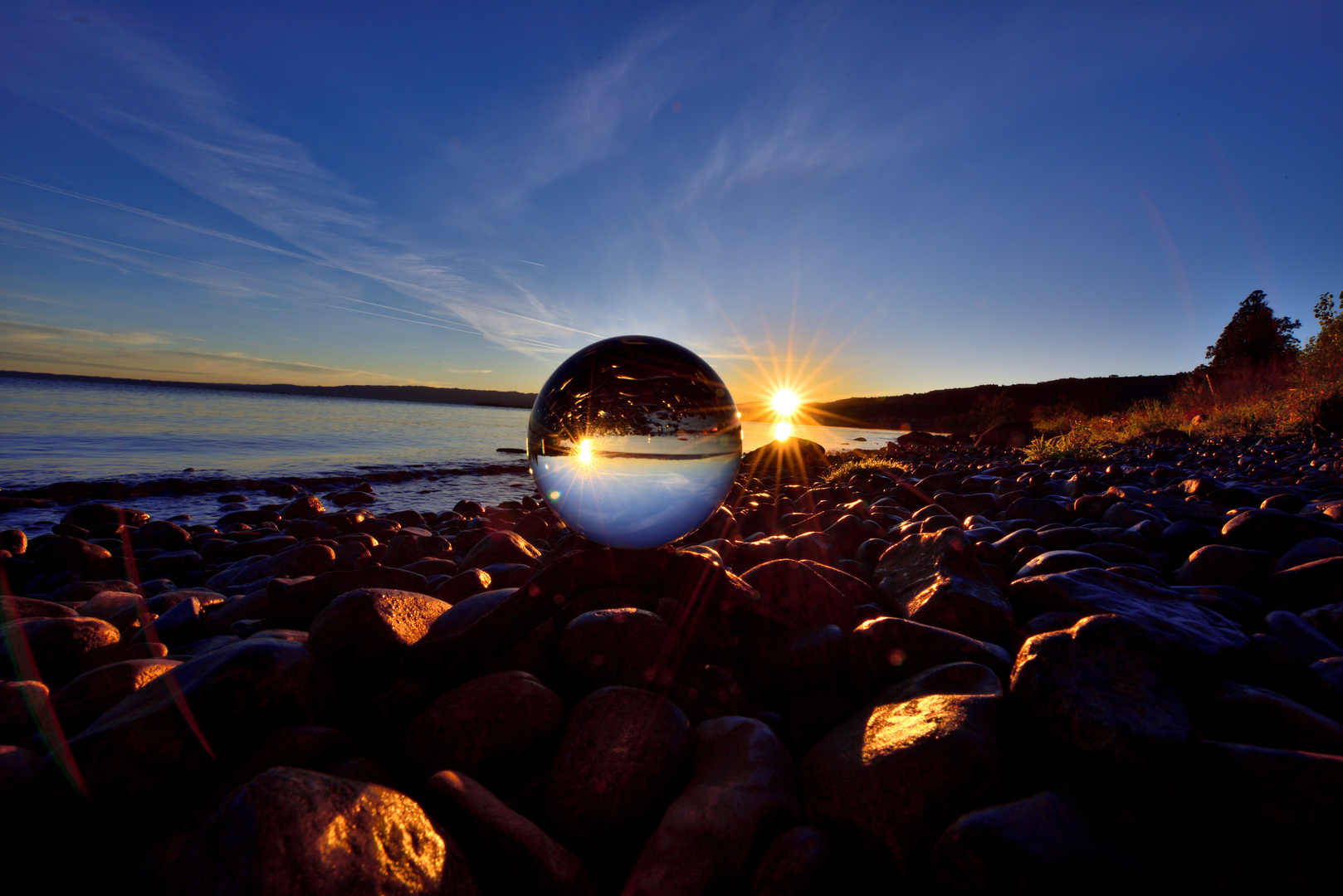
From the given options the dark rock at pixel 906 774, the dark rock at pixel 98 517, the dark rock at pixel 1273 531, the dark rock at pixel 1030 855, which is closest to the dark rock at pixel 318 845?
the dark rock at pixel 906 774

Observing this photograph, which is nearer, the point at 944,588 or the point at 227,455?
the point at 944,588

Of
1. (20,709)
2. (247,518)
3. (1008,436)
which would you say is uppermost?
(1008,436)

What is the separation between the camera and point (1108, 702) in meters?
1.52

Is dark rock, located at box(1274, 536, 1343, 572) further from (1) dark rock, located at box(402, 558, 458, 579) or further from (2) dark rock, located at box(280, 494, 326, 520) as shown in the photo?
(2) dark rock, located at box(280, 494, 326, 520)

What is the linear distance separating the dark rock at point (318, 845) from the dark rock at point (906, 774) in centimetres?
105

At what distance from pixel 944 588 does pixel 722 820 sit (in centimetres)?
174

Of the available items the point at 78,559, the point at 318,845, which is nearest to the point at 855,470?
the point at 318,845

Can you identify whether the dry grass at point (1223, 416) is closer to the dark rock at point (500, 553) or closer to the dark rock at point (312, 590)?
the dark rock at point (500, 553)

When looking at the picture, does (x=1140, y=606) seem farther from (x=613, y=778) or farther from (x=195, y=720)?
(x=195, y=720)

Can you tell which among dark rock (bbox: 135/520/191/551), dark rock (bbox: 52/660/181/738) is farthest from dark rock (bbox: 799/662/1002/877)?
dark rock (bbox: 135/520/191/551)

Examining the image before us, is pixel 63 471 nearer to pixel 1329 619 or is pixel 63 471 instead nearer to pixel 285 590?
pixel 285 590

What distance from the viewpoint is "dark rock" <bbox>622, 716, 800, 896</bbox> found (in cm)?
140

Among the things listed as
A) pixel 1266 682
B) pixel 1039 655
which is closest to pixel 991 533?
pixel 1266 682

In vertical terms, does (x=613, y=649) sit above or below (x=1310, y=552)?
below
